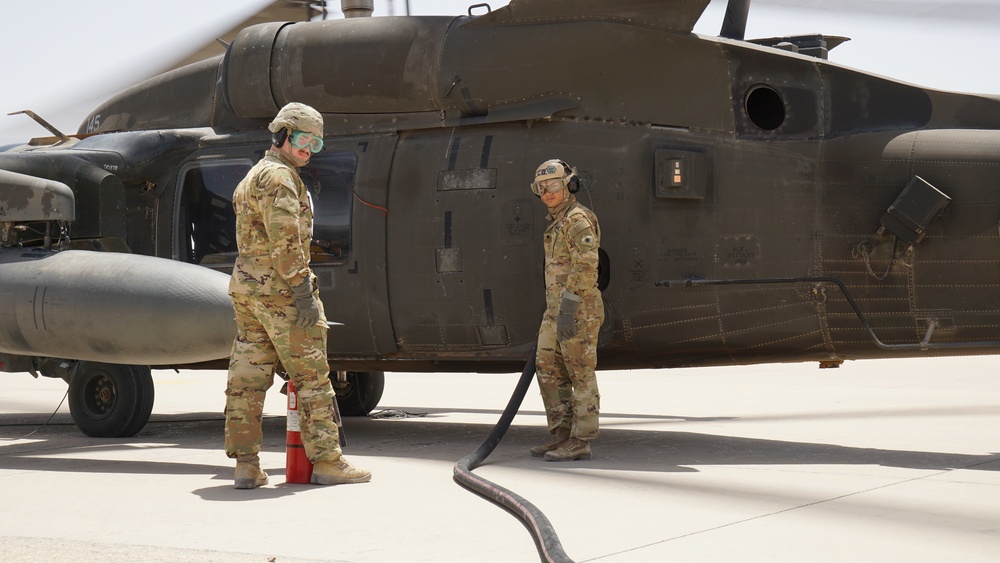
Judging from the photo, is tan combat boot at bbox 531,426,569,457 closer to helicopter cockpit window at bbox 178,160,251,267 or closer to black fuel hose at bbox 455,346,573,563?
black fuel hose at bbox 455,346,573,563

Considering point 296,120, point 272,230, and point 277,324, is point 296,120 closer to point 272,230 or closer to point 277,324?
point 272,230

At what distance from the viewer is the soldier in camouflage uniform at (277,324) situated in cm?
537

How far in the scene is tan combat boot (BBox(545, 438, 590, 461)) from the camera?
6.23m

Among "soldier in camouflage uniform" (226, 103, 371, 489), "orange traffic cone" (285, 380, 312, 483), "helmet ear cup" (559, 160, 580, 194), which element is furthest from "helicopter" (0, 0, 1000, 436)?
"orange traffic cone" (285, 380, 312, 483)

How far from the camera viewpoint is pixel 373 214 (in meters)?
7.32

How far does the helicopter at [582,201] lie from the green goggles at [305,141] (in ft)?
4.24

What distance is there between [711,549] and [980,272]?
3.34 m

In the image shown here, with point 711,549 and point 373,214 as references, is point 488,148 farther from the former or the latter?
point 711,549

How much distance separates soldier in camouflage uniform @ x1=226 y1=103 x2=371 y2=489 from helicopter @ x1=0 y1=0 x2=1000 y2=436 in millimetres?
936

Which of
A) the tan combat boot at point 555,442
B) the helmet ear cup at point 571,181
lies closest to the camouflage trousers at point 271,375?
the tan combat boot at point 555,442

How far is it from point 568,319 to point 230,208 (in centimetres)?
303

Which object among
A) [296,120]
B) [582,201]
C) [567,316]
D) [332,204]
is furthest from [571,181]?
[332,204]

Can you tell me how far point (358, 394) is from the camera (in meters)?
9.59

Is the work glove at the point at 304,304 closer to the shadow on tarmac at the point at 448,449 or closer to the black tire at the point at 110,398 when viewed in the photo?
the shadow on tarmac at the point at 448,449
